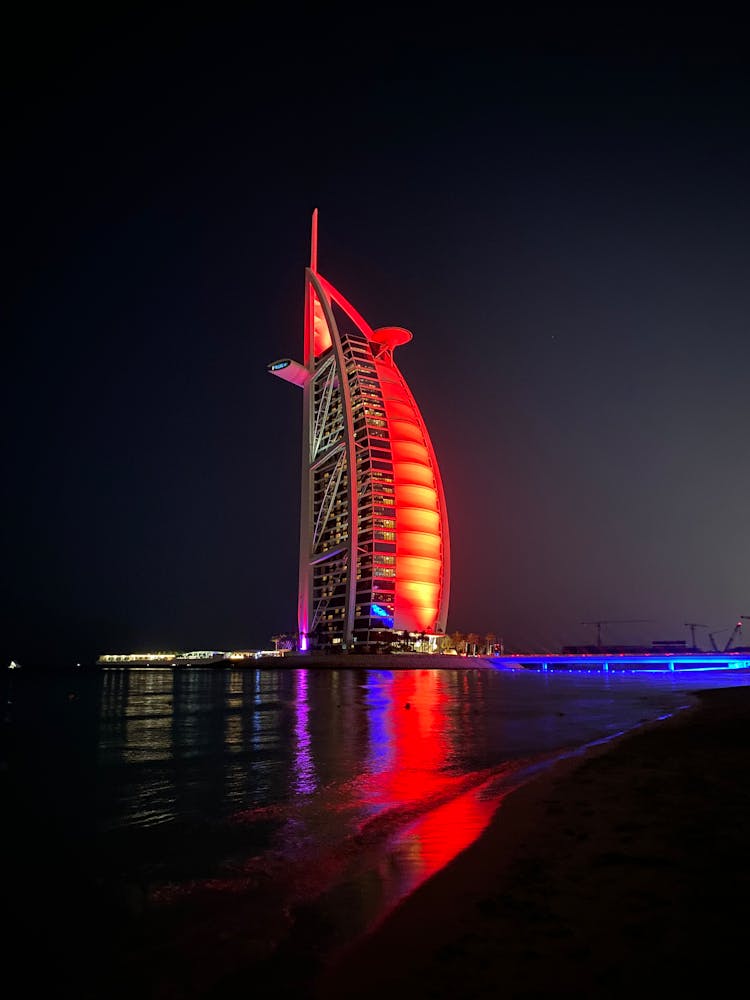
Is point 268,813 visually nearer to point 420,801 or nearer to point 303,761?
point 420,801

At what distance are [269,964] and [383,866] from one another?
2525 mm

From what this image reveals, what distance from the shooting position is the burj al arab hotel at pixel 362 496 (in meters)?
130

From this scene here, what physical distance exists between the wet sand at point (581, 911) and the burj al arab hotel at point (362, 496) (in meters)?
116

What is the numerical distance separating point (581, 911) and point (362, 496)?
12866cm

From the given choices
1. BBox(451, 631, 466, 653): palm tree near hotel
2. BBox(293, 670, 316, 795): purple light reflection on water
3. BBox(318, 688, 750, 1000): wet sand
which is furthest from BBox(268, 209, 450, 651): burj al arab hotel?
BBox(318, 688, 750, 1000): wet sand

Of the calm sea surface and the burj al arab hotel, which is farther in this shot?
the burj al arab hotel

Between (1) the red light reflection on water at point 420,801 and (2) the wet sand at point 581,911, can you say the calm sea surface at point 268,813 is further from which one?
(2) the wet sand at point 581,911

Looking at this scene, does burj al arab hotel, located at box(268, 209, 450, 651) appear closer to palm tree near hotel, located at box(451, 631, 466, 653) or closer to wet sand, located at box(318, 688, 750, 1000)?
palm tree near hotel, located at box(451, 631, 466, 653)

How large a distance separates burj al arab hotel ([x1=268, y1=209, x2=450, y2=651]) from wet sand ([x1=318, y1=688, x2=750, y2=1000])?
11583 centimetres

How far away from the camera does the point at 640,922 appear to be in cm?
452

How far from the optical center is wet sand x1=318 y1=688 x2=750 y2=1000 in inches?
150

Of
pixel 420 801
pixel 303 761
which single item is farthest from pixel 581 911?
pixel 303 761

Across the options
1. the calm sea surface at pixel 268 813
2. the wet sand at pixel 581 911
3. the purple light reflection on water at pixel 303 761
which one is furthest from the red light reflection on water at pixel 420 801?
the purple light reflection on water at pixel 303 761

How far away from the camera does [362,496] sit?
133m
